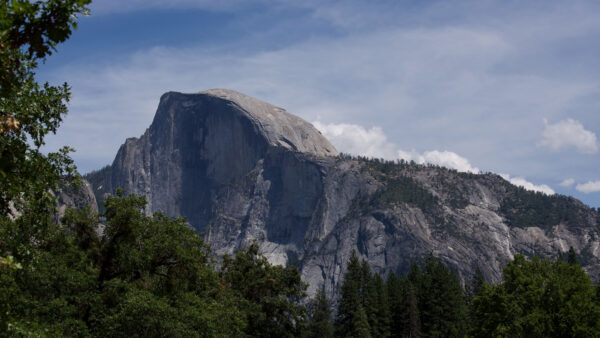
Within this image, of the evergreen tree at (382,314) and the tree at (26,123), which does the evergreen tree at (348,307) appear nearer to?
the evergreen tree at (382,314)

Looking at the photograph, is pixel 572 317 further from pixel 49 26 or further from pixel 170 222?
pixel 49 26

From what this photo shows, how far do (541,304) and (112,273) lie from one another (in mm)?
30730

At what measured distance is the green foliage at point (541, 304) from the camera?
39.0m

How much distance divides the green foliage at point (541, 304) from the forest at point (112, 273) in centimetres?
9

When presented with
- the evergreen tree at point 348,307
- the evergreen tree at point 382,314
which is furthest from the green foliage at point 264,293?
the evergreen tree at point 382,314

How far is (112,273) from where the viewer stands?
99.6 ft

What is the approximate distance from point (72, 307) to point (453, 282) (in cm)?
7463

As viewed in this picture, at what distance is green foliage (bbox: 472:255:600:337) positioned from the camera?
128 feet

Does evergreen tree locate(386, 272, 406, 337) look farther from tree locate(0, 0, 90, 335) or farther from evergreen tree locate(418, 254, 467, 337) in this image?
tree locate(0, 0, 90, 335)

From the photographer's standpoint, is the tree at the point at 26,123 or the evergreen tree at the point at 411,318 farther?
the evergreen tree at the point at 411,318

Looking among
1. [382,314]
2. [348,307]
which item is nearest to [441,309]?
[382,314]

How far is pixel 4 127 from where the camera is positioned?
888cm

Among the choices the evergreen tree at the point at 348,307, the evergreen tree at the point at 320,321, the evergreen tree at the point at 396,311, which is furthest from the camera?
the evergreen tree at the point at 320,321

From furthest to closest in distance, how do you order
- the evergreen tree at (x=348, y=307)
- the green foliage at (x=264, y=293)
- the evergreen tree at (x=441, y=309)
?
the evergreen tree at (x=441, y=309) → the evergreen tree at (x=348, y=307) → the green foliage at (x=264, y=293)
